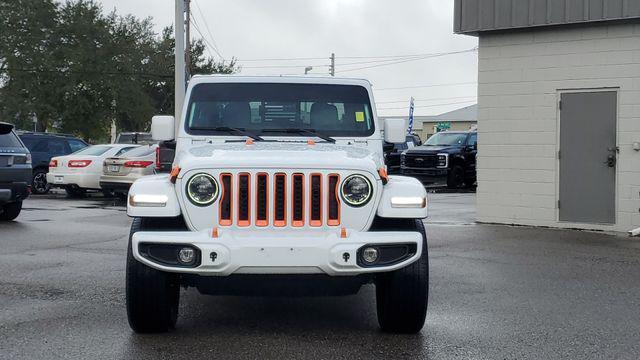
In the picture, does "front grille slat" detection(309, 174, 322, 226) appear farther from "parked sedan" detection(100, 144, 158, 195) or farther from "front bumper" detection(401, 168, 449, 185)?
"front bumper" detection(401, 168, 449, 185)

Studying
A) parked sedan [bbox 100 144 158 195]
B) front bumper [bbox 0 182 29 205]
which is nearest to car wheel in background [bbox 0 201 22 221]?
front bumper [bbox 0 182 29 205]

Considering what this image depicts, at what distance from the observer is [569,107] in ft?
45.2

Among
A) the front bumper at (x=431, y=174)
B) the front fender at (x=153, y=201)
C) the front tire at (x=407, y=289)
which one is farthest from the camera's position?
the front bumper at (x=431, y=174)

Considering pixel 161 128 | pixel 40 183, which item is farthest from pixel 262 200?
pixel 40 183

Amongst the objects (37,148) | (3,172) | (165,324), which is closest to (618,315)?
(165,324)

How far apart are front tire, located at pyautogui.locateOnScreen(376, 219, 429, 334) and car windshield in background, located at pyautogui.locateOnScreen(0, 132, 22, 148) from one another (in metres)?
9.64

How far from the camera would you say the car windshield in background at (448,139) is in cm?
2555

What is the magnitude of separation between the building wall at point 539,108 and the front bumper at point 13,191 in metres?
7.93

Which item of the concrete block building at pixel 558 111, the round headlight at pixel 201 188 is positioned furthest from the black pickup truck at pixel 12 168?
the round headlight at pixel 201 188

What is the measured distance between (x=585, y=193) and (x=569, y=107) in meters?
1.46

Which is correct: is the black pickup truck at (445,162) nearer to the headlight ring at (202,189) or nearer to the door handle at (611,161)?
the door handle at (611,161)

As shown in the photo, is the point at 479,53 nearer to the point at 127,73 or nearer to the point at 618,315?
the point at 618,315

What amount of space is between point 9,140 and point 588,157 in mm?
9623

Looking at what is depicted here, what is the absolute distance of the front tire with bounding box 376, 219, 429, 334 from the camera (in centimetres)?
570
